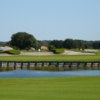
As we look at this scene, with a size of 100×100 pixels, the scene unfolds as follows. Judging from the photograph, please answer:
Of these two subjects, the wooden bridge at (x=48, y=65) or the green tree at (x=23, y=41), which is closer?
the wooden bridge at (x=48, y=65)

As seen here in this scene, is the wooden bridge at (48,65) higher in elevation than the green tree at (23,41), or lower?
lower

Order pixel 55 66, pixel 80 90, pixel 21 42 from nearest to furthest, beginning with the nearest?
pixel 80 90 → pixel 55 66 → pixel 21 42

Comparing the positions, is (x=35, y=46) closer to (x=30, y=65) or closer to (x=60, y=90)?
(x=30, y=65)

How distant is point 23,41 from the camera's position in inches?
6752

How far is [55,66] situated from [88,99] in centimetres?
5438

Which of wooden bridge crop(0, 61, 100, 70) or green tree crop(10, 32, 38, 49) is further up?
green tree crop(10, 32, 38, 49)

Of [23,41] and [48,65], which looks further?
[23,41]

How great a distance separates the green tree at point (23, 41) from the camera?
169 metres

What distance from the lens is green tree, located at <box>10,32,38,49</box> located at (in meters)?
169

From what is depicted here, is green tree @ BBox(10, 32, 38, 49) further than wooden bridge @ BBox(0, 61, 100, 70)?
Yes

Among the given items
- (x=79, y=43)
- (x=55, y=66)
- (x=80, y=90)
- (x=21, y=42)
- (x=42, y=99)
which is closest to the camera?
(x=42, y=99)

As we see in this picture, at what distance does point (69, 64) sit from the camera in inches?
2771

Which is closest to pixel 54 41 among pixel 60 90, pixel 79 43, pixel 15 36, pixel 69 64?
pixel 79 43

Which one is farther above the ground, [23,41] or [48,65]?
[23,41]
